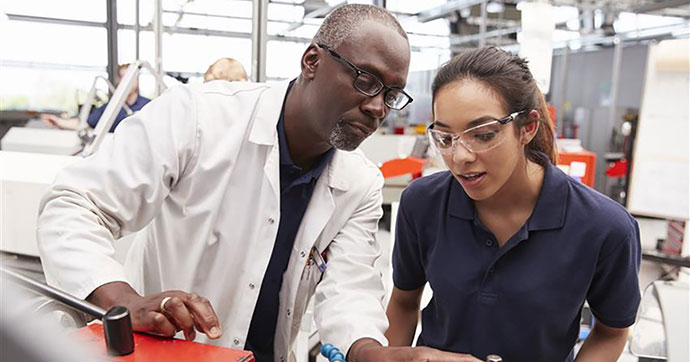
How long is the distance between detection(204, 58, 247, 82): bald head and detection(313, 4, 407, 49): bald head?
1977mm

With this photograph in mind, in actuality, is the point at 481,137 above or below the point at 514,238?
above

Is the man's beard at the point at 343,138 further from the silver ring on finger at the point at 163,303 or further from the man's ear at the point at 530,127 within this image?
the silver ring on finger at the point at 163,303

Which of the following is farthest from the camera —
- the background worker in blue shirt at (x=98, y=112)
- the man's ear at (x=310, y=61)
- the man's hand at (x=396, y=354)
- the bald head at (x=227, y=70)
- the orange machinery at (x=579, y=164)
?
the background worker in blue shirt at (x=98, y=112)

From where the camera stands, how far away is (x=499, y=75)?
3.91ft

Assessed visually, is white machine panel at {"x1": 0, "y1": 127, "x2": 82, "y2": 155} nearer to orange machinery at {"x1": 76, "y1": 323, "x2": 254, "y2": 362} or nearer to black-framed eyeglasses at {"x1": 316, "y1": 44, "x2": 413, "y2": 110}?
black-framed eyeglasses at {"x1": 316, "y1": 44, "x2": 413, "y2": 110}

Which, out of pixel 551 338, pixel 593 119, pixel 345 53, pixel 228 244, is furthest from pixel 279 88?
pixel 593 119

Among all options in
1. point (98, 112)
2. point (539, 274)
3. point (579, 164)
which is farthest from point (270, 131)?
point (98, 112)

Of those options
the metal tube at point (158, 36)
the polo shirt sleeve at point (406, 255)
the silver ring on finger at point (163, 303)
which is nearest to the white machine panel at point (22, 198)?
the metal tube at point (158, 36)

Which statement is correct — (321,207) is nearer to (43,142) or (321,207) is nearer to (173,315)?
(173,315)

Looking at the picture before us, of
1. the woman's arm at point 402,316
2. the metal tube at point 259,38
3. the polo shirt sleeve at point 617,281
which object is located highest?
the metal tube at point 259,38

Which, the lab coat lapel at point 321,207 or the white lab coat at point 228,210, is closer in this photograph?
the white lab coat at point 228,210

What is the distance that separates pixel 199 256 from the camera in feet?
4.09

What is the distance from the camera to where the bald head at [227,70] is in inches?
125

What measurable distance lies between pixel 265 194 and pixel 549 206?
0.66m
